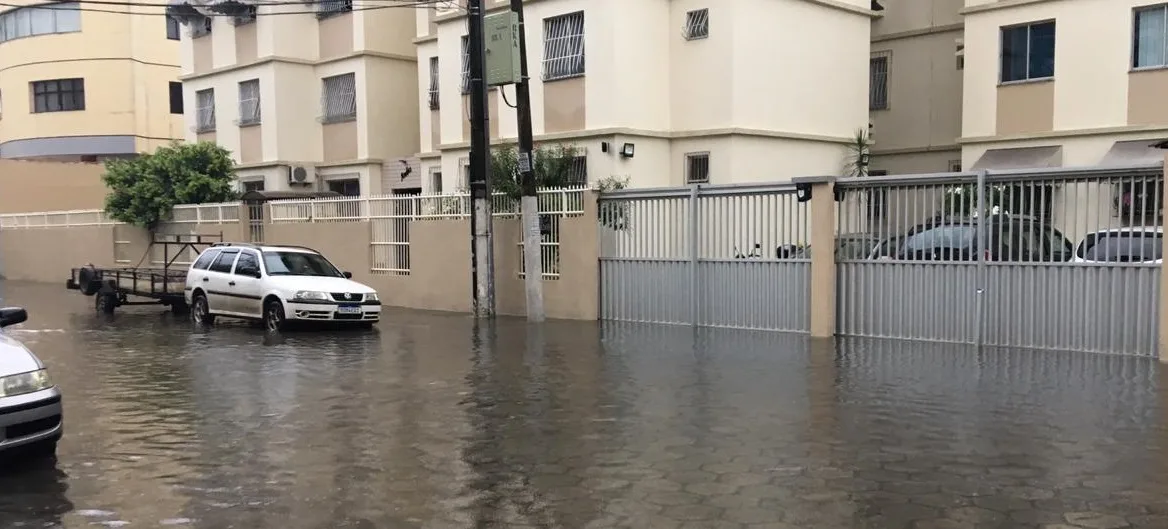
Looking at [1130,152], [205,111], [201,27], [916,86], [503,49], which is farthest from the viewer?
[205,111]

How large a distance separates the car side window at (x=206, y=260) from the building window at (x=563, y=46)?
8.26 metres

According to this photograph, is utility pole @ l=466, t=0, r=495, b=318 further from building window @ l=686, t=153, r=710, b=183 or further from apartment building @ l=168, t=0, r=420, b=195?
apartment building @ l=168, t=0, r=420, b=195

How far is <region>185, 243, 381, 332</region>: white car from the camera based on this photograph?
51.4 feet

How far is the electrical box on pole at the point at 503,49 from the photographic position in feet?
55.2

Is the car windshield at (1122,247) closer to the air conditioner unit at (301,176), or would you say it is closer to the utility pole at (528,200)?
the utility pole at (528,200)

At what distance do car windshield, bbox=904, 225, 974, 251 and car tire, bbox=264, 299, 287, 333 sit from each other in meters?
9.48

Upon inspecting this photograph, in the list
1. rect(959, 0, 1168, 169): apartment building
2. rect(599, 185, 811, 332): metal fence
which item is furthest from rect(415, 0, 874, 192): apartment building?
rect(599, 185, 811, 332): metal fence

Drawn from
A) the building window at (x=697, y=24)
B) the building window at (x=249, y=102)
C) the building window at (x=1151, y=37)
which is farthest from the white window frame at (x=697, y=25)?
the building window at (x=249, y=102)

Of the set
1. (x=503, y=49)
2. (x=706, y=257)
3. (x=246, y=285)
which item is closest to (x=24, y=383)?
(x=246, y=285)

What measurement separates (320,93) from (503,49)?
14.4 meters

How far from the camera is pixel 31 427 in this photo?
6.77 metres

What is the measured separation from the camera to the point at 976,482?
6500 millimetres

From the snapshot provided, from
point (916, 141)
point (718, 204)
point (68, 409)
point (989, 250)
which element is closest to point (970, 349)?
point (989, 250)

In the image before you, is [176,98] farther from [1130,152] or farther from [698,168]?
[1130,152]
